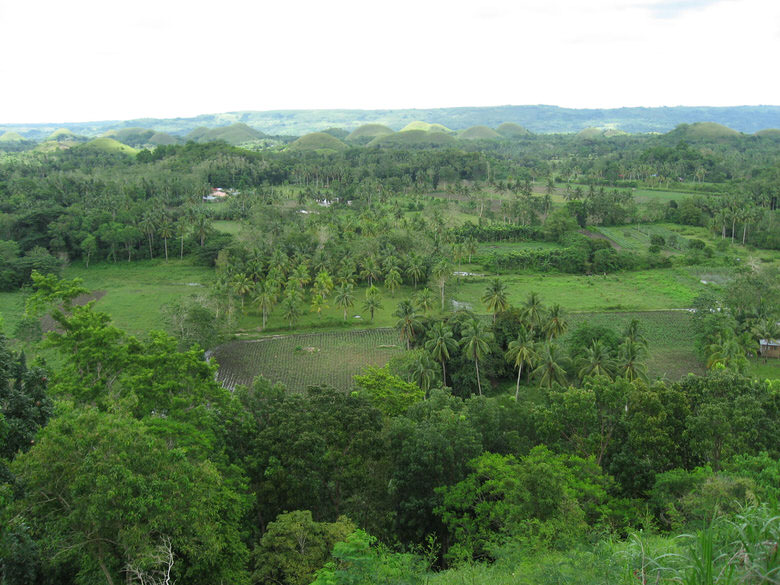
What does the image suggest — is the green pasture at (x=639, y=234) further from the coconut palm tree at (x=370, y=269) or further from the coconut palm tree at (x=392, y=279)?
the coconut palm tree at (x=370, y=269)

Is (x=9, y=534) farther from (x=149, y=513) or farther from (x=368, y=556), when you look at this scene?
(x=368, y=556)

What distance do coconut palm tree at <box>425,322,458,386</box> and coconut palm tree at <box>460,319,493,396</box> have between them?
2.61ft

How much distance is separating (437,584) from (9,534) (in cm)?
838

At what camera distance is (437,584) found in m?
11.2

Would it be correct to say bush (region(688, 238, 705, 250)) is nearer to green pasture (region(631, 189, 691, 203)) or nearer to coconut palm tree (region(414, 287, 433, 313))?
green pasture (region(631, 189, 691, 203))

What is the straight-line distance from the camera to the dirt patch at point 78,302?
43.1m

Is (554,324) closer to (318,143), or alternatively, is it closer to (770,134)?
(318,143)

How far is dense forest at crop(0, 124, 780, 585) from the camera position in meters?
11.8

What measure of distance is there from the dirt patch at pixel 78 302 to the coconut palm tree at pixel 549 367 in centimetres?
3538

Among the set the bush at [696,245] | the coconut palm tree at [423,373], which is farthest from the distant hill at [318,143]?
→ the coconut palm tree at [423,373]

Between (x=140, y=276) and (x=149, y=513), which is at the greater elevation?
(x=149, y=513)

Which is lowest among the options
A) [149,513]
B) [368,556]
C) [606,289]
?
[606,289]

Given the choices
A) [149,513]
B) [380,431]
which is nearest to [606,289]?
[380,431]

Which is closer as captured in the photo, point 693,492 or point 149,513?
point 149,513
